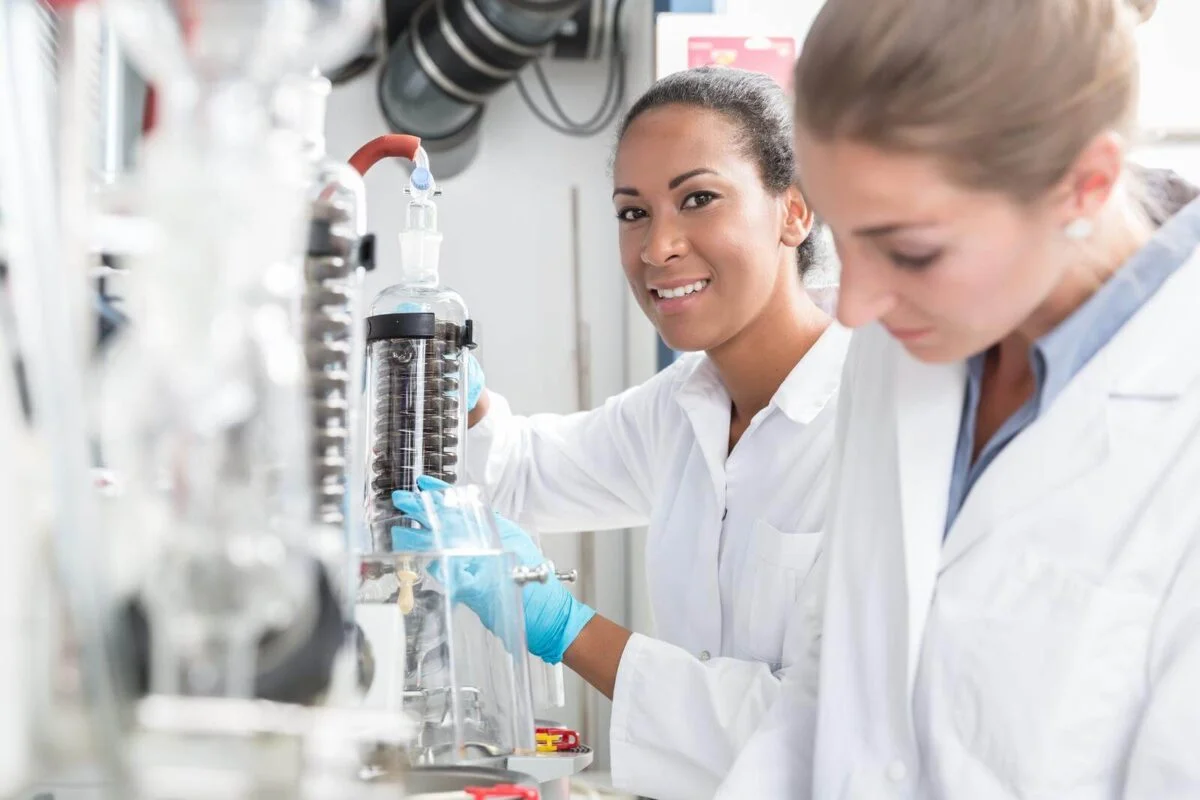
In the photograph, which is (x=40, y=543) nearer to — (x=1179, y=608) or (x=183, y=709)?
(x=183, y=709)

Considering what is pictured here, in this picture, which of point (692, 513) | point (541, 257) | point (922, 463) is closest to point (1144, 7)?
point (922, 463)

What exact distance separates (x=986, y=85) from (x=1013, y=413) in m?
0.34

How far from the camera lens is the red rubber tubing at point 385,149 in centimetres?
114

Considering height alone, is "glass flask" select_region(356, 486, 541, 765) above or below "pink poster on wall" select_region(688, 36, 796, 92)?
below

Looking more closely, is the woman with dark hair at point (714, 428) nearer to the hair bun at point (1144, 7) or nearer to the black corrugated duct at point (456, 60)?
the hair bun at point (1144, 7)

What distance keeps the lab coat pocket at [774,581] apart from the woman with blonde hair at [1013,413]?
243 mm

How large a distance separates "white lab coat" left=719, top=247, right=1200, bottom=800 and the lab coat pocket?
217 millimetres

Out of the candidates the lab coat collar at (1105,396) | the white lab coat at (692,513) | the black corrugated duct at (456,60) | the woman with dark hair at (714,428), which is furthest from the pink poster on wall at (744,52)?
the lab coat collar at (1105,396)

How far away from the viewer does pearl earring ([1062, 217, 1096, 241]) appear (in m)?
0.84

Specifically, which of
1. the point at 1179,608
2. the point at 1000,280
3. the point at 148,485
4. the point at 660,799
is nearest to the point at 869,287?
the point at 1000,280

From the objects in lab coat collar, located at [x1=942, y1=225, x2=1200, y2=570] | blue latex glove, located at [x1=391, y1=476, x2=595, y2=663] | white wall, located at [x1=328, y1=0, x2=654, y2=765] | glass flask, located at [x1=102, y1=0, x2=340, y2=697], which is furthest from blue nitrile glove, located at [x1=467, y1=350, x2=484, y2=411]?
white wall, located at [x1=328, y1=0, x2=654, y2=765]

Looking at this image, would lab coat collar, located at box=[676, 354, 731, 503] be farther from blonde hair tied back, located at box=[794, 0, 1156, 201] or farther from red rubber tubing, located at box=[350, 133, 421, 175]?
blonde hair tied back, located at box=[794, 0, 1156, 201]

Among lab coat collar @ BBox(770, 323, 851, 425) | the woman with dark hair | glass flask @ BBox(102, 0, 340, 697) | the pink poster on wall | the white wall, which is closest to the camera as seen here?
glass flask @ BBox(102, 0, 340, 697)

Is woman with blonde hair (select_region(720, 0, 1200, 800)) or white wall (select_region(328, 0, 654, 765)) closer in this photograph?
woman with blonde hair (select_region(720, 0, 1200, 800))
